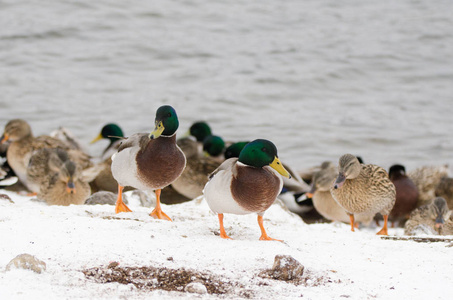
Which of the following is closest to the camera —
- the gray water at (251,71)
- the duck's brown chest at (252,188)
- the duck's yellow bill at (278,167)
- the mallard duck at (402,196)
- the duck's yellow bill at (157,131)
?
the duck's brown chest at (252,188)

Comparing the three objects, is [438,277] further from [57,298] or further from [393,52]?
[393,52]

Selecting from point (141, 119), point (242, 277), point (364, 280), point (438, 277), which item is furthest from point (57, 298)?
point (141, 119)

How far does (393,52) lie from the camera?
50.3ft

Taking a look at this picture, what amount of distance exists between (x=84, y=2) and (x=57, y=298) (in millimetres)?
14643

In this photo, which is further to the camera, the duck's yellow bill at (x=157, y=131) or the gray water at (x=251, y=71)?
the gray water at (x=251, y=71)

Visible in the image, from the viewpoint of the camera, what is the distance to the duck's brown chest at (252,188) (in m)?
4.39

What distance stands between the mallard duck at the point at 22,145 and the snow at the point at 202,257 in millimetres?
4010

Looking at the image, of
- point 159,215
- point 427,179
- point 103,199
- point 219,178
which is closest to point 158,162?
point 159,215

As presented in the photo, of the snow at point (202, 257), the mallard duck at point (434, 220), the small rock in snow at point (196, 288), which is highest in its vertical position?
the small rock in snow at point (196, 288)

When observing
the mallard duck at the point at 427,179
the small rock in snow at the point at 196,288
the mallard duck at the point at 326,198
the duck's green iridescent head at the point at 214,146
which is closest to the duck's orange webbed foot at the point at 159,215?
the small rock in snow at the point at 196,288

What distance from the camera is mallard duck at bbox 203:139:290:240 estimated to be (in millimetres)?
4402

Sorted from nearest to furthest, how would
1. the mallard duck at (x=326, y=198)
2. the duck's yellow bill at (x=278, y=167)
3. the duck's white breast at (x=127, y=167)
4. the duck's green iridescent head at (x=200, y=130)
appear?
the duck's yellow bill at (x=278, y=167), the duck's white breast at (x=127, y=167), the mallard duck at (x=326, y=198), the duck's green iridescent head at (x=200, y=130)

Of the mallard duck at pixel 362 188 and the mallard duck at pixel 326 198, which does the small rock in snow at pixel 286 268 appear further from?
the mallard duck at pixel 326 198

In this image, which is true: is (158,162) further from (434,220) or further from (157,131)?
(434,220)
